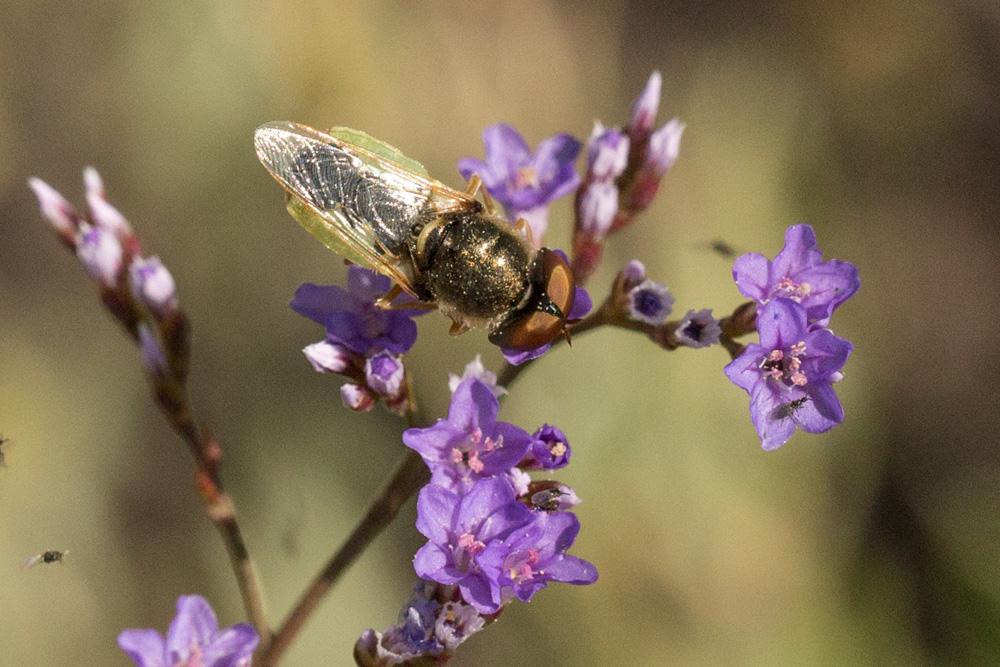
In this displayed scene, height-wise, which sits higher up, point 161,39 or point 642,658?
point 161,39

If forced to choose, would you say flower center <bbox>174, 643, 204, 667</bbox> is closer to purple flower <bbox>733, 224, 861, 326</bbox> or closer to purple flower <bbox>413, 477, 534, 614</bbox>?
purple flower <bbox>413, 477, 534, 614</bbox>

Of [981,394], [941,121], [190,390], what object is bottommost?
[190,390]

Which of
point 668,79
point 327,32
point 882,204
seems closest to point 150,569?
point 327,32

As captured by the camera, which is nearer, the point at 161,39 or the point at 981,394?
the point at 161,39

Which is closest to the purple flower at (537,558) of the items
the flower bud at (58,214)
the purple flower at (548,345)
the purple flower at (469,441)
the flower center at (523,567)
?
the flower center at (523,567)

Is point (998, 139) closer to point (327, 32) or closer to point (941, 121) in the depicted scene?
point (941, 121)

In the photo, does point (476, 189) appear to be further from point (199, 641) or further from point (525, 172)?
point (199, 641)

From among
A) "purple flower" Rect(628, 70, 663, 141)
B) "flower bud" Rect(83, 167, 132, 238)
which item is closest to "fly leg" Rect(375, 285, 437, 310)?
"flower bud" Rect(83, 167, 132, 238)

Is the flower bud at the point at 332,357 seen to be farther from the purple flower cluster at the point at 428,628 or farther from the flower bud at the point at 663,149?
the flower bud at the point at 663,149
